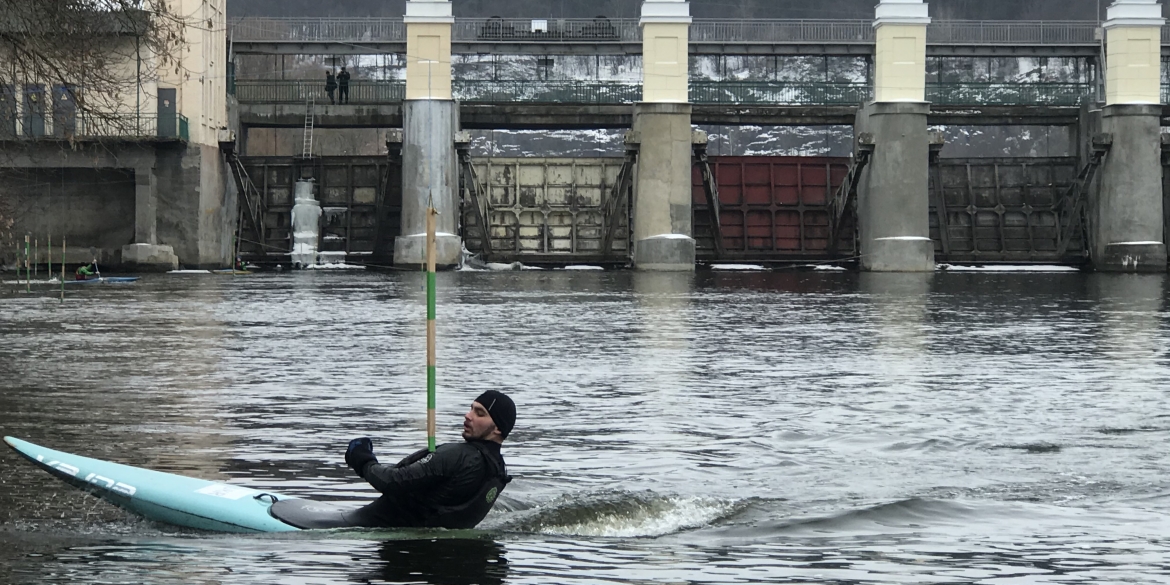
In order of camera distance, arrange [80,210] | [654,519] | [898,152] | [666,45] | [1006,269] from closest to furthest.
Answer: [654,519], [80,210], [898,152], [666,45], [1006,269]

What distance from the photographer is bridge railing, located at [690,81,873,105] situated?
65250 mm

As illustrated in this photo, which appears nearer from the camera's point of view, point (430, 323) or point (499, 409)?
point (499, 409)

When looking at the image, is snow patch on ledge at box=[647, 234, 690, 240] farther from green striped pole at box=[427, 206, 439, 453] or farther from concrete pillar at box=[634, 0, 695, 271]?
green striped pole at box=[427, 206, 439, 453]

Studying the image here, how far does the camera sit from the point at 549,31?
6531 cm

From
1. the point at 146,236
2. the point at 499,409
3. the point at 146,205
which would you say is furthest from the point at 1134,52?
the point at 499,409

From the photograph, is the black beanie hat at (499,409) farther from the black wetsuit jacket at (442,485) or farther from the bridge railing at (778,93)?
the bridge railing at (778,93)

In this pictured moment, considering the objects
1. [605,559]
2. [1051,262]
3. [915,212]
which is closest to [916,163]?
[915,212]

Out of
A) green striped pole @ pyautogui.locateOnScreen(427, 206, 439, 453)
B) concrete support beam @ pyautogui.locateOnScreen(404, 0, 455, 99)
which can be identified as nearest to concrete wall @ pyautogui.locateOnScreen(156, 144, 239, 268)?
concrete support beam @ pyautogui.locateOnScreen(404, 0, 455, 99)

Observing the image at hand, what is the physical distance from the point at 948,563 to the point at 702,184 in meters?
54.2

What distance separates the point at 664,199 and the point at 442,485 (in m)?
50.7

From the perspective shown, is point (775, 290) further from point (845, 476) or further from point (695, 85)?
point (845, 476)

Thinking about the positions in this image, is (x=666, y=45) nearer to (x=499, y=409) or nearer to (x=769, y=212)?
(x=769, y=212)

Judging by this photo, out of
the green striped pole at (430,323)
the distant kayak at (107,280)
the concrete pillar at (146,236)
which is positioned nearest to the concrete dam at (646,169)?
the concrete pillar at (146,236)

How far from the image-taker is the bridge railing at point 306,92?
6438 cm
